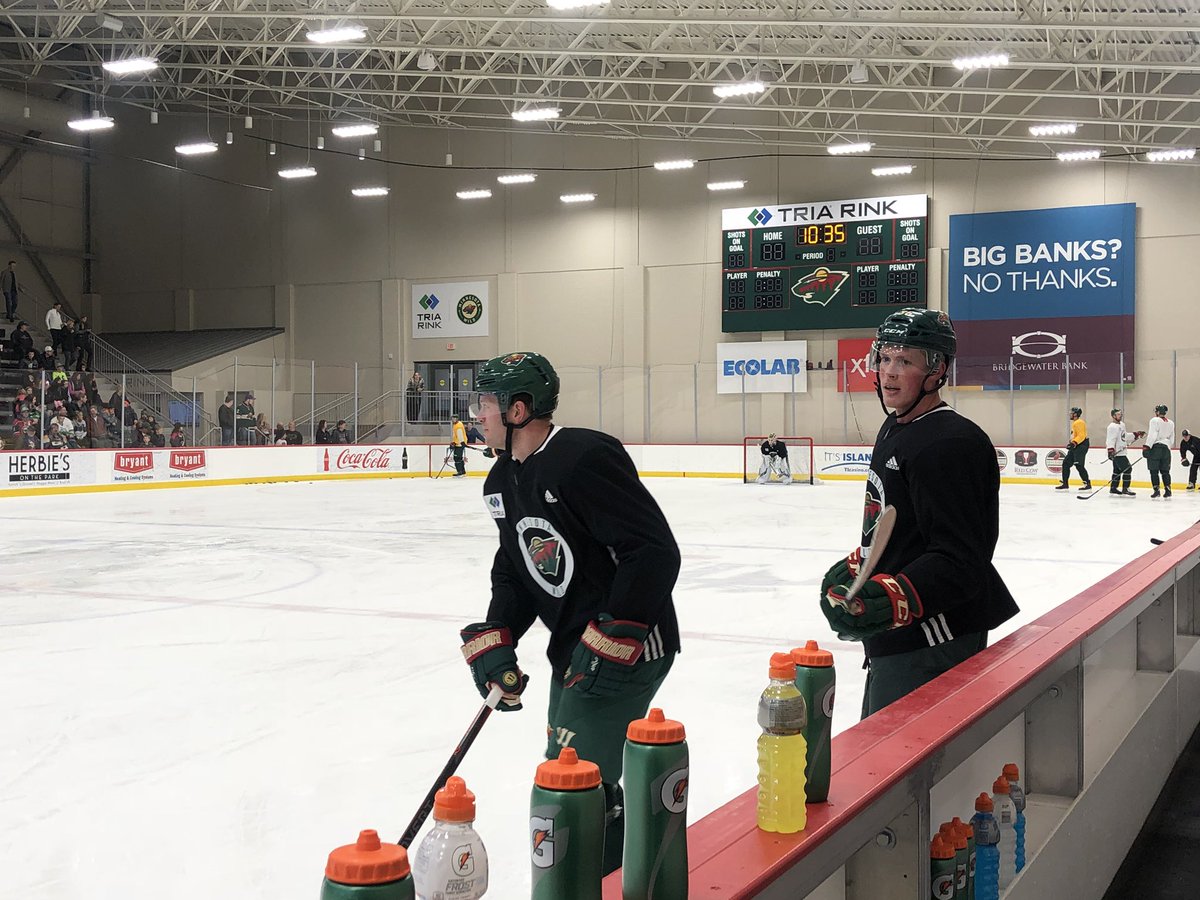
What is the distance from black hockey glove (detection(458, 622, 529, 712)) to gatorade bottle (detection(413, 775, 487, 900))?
1.16 metres

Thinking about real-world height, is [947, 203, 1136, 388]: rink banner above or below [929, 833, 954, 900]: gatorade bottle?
above

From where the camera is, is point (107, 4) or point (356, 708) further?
point (107, 4)

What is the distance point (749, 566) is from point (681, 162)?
15.2 metres

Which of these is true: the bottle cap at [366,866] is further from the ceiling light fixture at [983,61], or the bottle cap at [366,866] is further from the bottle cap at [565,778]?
the ceiling light fixture at [983,61]

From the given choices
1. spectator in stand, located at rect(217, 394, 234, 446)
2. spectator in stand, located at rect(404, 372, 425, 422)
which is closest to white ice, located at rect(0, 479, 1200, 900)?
spectator in stand, located at rect(217, 394, 234, 446)

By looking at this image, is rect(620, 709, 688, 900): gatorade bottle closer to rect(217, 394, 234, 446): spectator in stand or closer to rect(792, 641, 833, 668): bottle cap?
rect(792, 641, 833, 668): bottle cap

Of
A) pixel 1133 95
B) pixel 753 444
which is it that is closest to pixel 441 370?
pixel 753 444

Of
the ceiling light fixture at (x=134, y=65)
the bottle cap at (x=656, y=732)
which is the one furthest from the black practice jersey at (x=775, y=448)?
the bottle cap at (x=656, y=732)

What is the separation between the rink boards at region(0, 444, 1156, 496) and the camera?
18031mm

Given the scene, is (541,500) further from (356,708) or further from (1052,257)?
(1052,257)

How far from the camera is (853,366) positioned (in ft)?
77.9

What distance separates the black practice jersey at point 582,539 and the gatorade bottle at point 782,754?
1.97 feet

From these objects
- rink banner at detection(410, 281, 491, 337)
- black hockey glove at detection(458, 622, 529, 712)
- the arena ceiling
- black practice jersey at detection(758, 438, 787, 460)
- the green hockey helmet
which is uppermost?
the arena ceiling

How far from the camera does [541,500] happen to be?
7.85 ft
